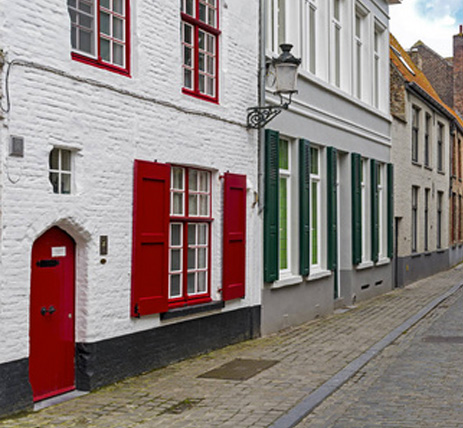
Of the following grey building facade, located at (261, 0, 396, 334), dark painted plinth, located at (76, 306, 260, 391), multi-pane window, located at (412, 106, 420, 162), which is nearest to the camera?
dark painted plinth, located at (76, 306, 260, 391)

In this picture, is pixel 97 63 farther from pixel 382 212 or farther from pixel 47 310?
pixel 382 212

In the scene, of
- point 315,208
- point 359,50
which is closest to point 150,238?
point 315,208

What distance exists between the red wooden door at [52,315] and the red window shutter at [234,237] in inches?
129

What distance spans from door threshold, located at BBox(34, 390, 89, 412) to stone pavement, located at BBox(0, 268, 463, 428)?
0.12 metres

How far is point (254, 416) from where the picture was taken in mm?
7402

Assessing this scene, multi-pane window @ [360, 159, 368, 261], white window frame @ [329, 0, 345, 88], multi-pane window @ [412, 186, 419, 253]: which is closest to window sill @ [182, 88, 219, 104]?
white window frame @ [329, 0, 345, 88]

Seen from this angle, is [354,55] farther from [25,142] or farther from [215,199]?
[25,142]

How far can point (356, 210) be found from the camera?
1816 centimetres

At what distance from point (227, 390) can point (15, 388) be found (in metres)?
2.29

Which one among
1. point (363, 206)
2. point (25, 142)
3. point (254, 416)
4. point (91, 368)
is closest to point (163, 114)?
point (25, 142)

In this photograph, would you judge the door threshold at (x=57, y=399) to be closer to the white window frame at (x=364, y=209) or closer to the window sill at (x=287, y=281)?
the window sill at (x=287, y=281)

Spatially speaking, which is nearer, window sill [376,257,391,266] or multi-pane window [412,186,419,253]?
window sill [376,257,391,266]

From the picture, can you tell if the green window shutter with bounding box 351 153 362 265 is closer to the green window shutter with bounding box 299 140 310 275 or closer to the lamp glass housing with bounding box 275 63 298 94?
the green window shutter with bounding box 299 140 310 275

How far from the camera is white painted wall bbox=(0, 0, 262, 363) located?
7461 millimetres
